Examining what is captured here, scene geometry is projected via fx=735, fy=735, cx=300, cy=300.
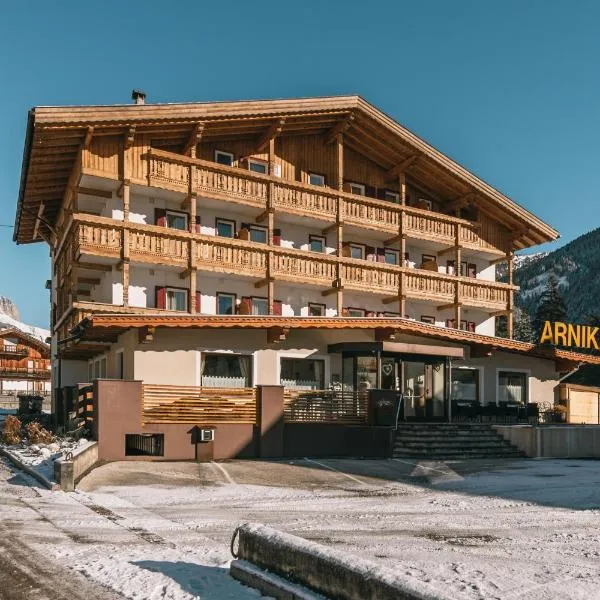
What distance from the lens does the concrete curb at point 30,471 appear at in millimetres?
14938

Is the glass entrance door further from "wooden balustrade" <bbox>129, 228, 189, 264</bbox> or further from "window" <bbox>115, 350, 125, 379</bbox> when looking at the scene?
"window" <bbox>115, 350, 125, 379</bbox>

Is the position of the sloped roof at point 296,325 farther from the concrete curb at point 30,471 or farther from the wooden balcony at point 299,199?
the wooden balcony at point 299,199

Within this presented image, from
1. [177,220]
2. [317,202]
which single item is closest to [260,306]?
[177,220]

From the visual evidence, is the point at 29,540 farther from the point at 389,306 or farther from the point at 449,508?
the point at 389,306

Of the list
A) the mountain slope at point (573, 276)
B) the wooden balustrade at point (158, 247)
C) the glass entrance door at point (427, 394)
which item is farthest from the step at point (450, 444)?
the mountain slope at point (573, 276)

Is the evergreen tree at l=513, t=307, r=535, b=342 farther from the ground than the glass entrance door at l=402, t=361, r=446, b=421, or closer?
farther from the ground

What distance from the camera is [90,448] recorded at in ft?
59.5

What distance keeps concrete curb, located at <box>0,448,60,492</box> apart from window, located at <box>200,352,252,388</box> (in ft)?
20.2

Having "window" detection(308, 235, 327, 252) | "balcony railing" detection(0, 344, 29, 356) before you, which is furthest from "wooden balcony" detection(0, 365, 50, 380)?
"window" detection(308, 235, 327, 252)

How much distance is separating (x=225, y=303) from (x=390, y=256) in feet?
30.4

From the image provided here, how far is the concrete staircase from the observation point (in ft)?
75.1

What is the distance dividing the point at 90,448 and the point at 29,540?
26.7 feet

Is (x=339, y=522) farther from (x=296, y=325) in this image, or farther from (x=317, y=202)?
(x=317, y=202)

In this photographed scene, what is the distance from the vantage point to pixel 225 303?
29.9 m
